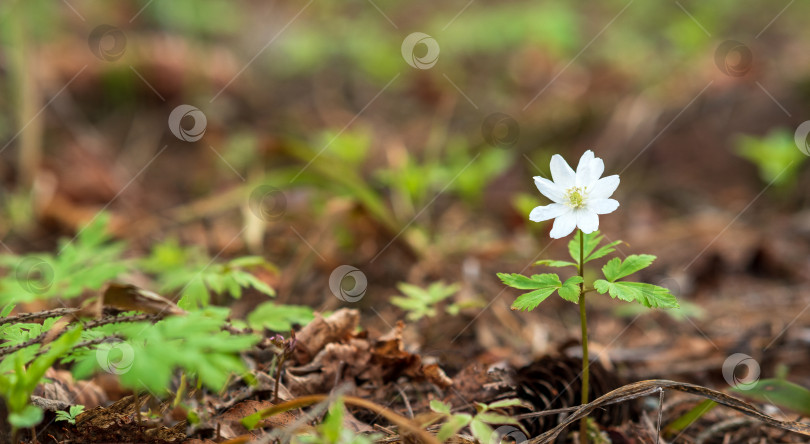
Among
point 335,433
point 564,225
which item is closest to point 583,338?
point 564,225

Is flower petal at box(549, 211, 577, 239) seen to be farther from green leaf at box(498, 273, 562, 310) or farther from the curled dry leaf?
the curled dry leaf

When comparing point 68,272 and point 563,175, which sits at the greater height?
point 563,175

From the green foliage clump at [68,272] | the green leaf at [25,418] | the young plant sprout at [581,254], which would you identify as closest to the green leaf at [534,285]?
the young plant sprout at [581,254]

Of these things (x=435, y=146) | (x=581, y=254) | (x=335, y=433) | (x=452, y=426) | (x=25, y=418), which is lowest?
(x=25, y=418)

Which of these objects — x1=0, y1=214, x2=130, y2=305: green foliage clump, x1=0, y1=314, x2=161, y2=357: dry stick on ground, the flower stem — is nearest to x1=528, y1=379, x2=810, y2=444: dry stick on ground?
the flower stem

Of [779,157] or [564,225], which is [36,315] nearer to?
[564,225]

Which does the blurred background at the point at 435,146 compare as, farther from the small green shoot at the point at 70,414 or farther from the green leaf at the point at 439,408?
the small green shoot at the point at 70,414

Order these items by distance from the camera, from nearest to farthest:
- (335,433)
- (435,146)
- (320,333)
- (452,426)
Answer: (335,433)
(452,426)
(320,333)
(435,146)
